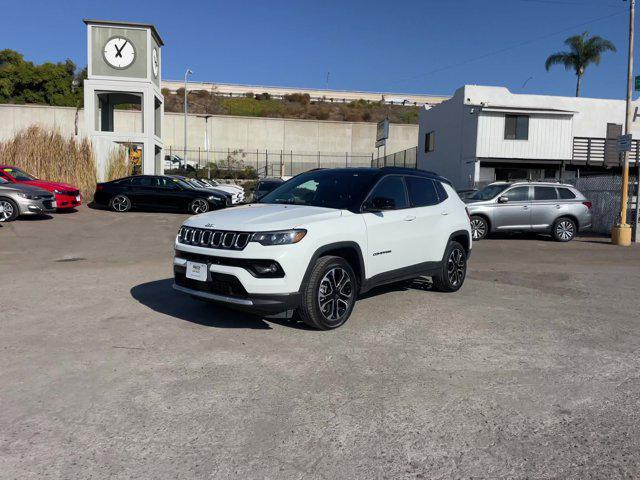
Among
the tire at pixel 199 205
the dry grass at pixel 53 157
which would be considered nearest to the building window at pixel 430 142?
the tire at pixel 199 205

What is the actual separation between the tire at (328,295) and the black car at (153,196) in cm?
1445

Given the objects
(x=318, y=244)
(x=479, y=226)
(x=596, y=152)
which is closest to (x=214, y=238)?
(x=318, y=244)

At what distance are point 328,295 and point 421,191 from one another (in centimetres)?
231

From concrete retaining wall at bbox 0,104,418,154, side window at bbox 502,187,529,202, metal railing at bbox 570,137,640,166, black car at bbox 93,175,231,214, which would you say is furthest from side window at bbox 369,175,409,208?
concrete retaining wall at bbox 0,104,418,154

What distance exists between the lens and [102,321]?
5887mm

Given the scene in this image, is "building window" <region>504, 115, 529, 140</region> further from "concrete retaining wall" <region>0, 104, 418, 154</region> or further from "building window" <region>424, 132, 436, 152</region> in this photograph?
"concrete retaining wall" <region>0, 104, 418, 154</region>

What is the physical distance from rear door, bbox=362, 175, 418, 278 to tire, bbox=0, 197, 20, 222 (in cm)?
1252

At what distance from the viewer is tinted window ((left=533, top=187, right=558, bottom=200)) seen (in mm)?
15383

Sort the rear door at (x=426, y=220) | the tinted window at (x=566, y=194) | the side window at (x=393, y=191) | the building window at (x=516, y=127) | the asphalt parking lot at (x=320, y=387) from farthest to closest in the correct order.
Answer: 1. the building window at (x=516, y=127)
2. the tinted window at (x=566, y=194)
3. the rear door at (x=426, y=220)
4. the side window at (x=393, y=191)
5. the asphalt parking lot at (x=320, y=387)

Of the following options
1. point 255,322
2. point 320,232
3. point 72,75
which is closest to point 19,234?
point 255,322

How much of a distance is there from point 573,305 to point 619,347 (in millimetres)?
1886

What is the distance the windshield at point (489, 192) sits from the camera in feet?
50.5

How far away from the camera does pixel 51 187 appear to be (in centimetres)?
1761

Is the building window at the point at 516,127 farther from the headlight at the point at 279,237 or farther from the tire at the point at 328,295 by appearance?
the headlight at the point at 279,237
